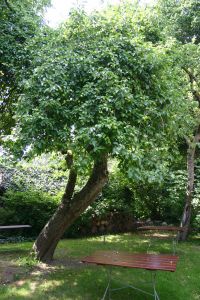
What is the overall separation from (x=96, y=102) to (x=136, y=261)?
2725 millimetres

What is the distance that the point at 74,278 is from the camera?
6.11 m

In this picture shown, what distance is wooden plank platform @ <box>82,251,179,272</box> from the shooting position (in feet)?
15.4

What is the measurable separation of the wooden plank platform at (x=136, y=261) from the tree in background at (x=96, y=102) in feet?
4.50

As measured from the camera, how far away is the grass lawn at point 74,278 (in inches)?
211

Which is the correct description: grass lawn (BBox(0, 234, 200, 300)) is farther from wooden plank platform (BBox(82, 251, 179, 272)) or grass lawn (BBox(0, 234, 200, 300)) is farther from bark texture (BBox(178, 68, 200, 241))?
bark texture (BBox(178, 68, 200, 241))

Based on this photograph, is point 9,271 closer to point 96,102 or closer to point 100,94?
point 96,102

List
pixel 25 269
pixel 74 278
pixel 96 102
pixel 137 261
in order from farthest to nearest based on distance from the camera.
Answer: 1. pixel 25 269
2. pixel 74 278
3. pixel 96 102
4. pixel 137 261

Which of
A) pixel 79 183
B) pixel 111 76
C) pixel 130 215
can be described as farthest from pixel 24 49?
pixel 130 215

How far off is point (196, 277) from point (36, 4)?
889 cm

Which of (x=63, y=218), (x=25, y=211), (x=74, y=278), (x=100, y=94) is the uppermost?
(x=100, y=94)

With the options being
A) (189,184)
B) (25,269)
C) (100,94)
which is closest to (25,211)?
(25,269)

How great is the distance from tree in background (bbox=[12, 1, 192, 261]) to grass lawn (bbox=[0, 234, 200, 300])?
64 cm

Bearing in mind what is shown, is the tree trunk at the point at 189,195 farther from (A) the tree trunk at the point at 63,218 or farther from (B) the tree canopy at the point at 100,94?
(A) the tree trunk at the point at 63,218

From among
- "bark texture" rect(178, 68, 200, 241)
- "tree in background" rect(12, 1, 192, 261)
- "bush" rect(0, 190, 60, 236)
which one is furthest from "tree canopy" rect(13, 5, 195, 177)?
"bush" rect(0, 190, 60, 236)
